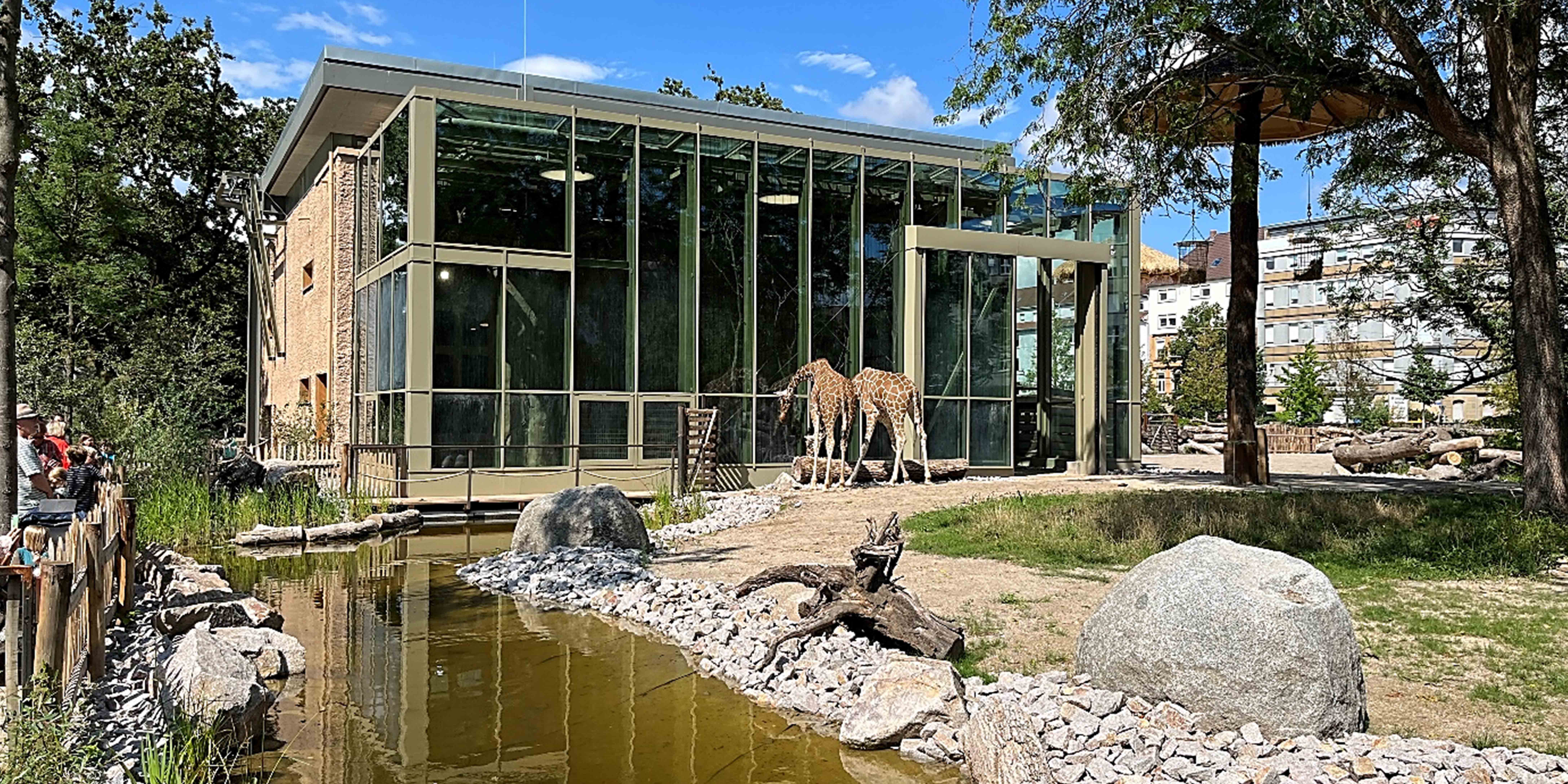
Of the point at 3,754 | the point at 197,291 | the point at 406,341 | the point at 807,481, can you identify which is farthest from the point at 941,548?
the point at 197,291

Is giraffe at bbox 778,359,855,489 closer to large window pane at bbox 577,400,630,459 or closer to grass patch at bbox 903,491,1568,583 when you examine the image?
large window pane at bbox 577,400,630,459

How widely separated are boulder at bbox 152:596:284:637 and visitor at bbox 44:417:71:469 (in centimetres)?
545

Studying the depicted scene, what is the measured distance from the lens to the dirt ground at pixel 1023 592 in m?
6.55

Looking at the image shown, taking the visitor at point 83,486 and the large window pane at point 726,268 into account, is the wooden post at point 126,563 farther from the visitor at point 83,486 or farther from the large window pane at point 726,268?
the large window pane at point 726,268

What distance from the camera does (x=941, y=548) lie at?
12633 mm

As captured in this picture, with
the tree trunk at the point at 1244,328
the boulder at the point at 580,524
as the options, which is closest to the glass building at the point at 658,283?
the tree trunk at the point at 1244,328

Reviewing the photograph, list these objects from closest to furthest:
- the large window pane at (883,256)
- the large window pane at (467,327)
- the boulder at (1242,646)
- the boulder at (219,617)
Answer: the boulder at (1242,646) → the boulder at (219,617) → the large window pane at (467,327) → the large window pane at (883,256)

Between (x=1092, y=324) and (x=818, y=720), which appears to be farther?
(x=1092, y=324)

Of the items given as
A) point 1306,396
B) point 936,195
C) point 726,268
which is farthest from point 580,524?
point 1306,396

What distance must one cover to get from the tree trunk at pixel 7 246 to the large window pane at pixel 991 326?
18.4 meters

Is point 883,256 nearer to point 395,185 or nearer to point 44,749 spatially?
point 395,185

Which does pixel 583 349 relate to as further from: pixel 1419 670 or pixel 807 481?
pixel 1419 670

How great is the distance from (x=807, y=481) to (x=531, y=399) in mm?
4931

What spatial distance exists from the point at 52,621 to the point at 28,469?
579cm
